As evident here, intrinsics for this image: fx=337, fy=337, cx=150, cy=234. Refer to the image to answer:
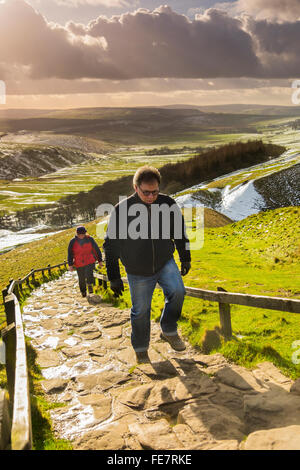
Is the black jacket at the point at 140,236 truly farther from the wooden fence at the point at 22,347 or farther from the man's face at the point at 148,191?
the wooden fence at the point at 22,347

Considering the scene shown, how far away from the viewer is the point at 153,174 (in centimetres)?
516

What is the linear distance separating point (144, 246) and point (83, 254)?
23.0ft

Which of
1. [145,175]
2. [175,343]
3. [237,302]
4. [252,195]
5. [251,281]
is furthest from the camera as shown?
[252,195]

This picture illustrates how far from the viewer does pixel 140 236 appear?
5.32 metres

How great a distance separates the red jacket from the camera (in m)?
11.7

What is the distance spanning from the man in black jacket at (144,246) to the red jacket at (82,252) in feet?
20.7

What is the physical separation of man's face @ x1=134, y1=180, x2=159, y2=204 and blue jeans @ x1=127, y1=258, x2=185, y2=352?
1102 mm

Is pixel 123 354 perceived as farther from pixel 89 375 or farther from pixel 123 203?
pixel 123 203

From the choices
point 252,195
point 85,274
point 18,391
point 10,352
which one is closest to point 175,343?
point 10,352

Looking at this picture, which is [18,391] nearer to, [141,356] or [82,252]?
[141,356]

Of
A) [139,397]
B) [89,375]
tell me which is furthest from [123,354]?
[139,397]

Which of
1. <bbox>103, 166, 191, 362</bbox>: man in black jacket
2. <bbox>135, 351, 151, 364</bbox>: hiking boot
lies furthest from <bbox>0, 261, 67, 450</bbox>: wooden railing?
<bbox>135, 351, 151, 364</bbox>: hiking boot

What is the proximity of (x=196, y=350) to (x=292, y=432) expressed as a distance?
3288mm

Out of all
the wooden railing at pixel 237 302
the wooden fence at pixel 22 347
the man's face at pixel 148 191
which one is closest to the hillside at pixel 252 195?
the wooden railing at pixel 237 302
